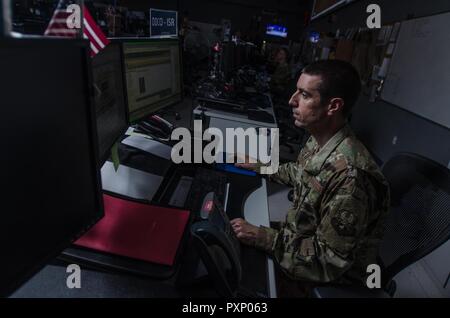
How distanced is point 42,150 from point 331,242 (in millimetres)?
770

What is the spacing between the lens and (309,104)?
3.58ft

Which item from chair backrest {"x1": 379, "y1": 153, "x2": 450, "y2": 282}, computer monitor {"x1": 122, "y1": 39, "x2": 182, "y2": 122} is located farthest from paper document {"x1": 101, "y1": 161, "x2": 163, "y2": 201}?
chair backrest {"x1": 379, "y1": 153, "x2": 450, "y2": 282}

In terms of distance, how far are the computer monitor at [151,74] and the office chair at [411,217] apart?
95cm

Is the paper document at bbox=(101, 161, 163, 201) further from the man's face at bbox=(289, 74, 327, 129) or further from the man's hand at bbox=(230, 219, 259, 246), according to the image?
the man's face at bbox=(289, 74, 327, 129)

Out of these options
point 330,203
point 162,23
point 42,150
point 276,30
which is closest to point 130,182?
point 42,150

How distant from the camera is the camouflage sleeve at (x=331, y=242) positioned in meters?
0.83

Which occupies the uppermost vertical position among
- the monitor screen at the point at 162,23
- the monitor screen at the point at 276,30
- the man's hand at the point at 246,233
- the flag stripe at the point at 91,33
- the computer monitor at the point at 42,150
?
the monitor screen at the point at 276,30

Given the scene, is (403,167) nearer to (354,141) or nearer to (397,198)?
(397,198)

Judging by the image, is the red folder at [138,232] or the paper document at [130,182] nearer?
the red folder at [138,232]

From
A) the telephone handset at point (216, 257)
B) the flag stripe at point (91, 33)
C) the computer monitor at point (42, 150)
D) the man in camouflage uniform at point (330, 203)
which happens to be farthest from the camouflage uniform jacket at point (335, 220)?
the flag stripe at point (91, 33)

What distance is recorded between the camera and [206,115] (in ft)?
6.61

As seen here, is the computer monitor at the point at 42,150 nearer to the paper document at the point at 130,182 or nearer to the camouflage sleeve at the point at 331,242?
the paper document at the point at 130,182

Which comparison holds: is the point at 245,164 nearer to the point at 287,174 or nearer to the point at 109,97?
the point at 287,174
